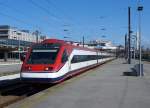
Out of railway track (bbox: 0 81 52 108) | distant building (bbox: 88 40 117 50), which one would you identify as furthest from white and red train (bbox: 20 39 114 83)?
distant building (bbox: 88 40 117 50)

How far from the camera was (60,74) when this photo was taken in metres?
22.4

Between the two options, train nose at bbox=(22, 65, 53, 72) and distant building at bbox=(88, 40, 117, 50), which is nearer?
train nose at bbox=(22, 65, 53, 72)

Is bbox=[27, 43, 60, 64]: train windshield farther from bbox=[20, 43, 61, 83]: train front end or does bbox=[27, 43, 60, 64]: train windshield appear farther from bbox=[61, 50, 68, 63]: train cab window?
bbox=[61, 50, 68, 63]: train cab window

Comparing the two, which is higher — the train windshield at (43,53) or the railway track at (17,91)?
the train windshield at (43,53)

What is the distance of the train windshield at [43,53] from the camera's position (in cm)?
2204

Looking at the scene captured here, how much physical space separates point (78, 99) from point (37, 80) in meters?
5.98

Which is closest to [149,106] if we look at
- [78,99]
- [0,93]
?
[78,99]

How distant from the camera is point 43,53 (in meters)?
22.7

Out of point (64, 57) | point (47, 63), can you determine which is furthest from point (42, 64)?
point (64, 57)

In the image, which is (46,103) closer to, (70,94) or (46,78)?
(70,94)

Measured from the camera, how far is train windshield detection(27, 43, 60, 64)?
22.0 metres

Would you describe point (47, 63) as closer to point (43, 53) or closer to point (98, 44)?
point (43, 53)

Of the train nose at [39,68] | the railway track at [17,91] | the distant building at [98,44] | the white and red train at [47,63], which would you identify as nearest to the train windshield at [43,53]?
the white and red train at [47,63]

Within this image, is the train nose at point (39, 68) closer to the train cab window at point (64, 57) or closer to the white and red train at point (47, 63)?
the white and red train at point (47, 63)
